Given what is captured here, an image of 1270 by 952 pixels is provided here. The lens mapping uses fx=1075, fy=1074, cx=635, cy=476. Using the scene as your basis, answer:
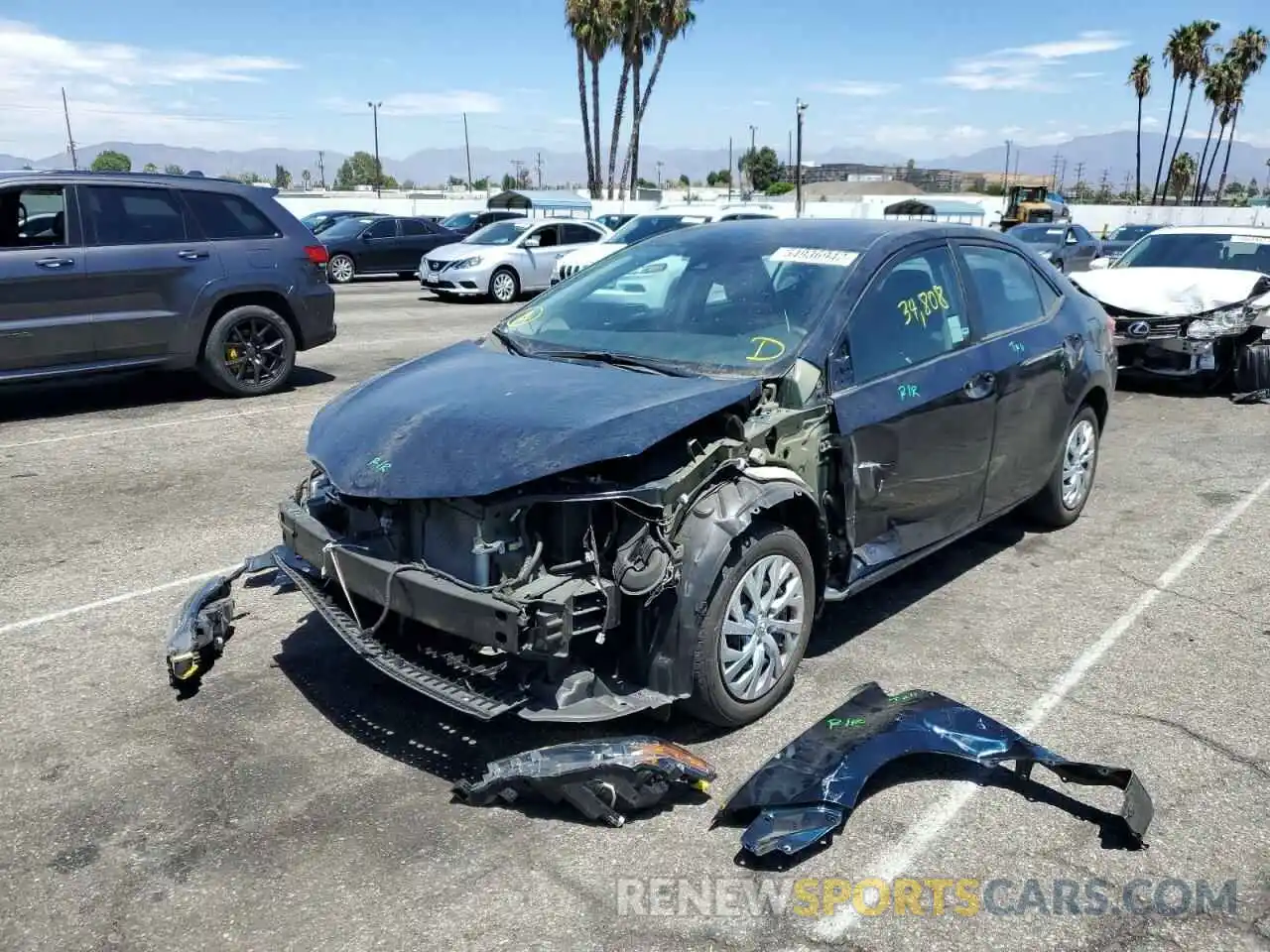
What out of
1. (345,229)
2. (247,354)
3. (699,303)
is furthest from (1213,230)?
(345,229)

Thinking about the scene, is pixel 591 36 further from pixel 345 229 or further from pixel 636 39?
pixel 345 229

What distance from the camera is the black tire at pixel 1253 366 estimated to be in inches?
401

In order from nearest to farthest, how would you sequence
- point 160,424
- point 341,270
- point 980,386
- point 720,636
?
point 720,636
point 980,386
point 160,424
point 341,270

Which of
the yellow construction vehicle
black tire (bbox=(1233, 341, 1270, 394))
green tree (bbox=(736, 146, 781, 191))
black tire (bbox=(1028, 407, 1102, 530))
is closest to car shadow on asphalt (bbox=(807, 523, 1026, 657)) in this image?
black tire (bbox=(1028, 407, 1102, 530))

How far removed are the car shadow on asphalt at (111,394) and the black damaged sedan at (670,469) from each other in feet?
17.8

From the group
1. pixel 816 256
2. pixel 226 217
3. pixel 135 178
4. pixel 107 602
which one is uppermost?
pixel 135 178

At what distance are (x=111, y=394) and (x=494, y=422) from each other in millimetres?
7483

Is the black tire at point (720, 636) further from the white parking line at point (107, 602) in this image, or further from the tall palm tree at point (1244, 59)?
the tall palm tree at point (1244, 59)

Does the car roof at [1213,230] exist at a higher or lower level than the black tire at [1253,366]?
higher

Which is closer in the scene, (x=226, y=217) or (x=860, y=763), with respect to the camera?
(x=860, y=763)

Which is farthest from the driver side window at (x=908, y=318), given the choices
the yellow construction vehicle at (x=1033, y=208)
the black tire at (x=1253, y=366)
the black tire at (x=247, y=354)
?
the yellow construction vehicle at (x=1033, y=208)

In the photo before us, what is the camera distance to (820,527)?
4031mm

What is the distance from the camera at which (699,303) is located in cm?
467

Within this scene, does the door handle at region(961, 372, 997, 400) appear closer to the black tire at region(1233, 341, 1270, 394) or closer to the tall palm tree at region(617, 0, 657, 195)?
the black tire at region(1233, 341, 1270, 394)
